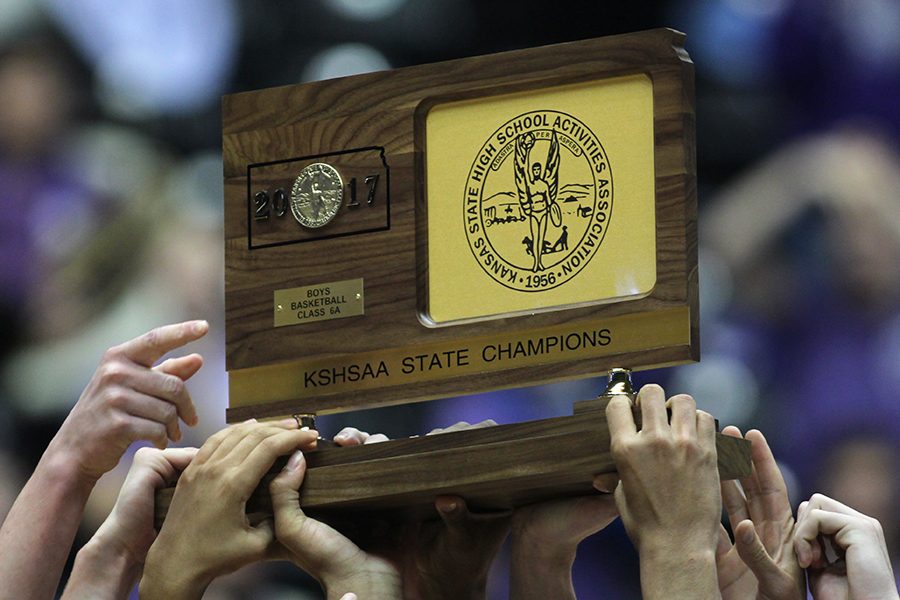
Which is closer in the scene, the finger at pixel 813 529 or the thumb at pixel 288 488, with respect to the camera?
the thumb at pixel 288 488

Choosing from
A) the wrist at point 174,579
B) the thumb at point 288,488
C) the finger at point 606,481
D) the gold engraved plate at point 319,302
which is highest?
the gold engraved plate at point 319,302

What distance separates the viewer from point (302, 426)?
2691 mm

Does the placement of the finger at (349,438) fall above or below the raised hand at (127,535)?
above

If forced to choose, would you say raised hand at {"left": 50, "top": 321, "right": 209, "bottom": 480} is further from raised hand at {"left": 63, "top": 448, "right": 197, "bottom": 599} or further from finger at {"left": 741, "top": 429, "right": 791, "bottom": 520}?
finger at {"left": 741, "top": 429, "right": 791, "bottom": 520}

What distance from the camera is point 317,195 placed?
2660 millimetres

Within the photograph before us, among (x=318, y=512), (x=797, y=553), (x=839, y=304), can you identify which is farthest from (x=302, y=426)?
(x=839, y=304)

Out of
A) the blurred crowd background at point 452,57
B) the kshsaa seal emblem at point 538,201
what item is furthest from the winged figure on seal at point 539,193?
the blurred crowd background at point 452,57

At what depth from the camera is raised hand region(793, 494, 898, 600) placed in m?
2.64

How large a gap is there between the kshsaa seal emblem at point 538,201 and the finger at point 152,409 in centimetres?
68

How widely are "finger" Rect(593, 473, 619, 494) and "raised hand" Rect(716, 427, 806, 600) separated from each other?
253 mm

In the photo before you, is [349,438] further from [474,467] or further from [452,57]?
[452,57]

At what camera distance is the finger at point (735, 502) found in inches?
113

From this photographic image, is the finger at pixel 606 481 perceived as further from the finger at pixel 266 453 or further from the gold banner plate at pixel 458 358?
the finger at pixel 266 453

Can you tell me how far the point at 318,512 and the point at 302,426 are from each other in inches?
5.3
